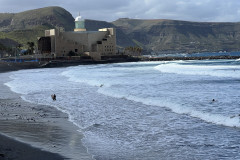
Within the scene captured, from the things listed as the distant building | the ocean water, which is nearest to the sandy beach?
the ocean water

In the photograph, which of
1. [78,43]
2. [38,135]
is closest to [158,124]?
[38,135]

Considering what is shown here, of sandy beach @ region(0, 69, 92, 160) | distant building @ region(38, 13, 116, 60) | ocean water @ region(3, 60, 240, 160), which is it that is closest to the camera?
sandy beach @ region(0, 69, 92, 160)

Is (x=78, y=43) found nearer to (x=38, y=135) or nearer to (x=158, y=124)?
(x=158, y=124)

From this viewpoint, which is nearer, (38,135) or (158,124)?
(38,135)

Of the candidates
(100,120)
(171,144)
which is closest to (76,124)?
(100,120)

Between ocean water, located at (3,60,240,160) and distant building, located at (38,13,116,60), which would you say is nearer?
ocean water, located at (3,60,240,160)

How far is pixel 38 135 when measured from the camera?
43.2ft

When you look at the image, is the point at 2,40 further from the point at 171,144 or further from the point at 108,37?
the point at 171,144

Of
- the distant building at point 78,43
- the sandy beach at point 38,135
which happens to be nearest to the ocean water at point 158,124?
the sandy beach at point 38,135

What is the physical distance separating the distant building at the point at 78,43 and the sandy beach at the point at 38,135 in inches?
3846

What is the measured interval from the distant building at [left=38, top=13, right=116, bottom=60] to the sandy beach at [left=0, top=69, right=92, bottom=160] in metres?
97.7

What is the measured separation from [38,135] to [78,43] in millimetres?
110582

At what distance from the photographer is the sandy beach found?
415 inches

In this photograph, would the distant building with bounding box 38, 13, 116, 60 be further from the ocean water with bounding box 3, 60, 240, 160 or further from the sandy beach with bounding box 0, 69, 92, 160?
the sandy beach with bounding box 0, 69, 92, 160
